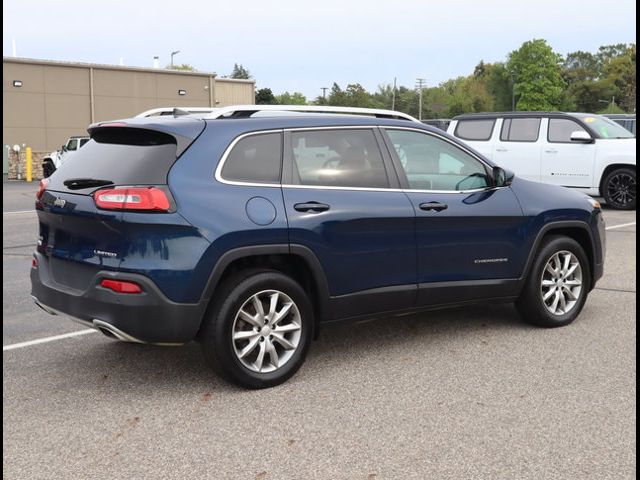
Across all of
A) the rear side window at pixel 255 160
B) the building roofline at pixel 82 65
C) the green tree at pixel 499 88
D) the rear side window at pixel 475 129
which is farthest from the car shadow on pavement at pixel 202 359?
the green tree at pixel 499 88

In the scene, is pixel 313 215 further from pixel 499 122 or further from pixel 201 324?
pixel 499 122

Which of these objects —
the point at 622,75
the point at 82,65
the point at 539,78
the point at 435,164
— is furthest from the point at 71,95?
the point at 622,75

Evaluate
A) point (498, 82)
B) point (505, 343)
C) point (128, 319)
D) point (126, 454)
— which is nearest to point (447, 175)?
point (505, 343)

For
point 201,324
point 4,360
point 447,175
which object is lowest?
point 4,360

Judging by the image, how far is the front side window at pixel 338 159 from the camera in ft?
17.0

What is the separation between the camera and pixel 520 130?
16.6m

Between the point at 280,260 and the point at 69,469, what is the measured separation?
72.4 inches

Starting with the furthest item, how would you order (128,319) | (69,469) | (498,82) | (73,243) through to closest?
(498,82) < (73,243) < (128,319) < (69,469)

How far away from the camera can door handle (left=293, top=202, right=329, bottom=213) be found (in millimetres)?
4971

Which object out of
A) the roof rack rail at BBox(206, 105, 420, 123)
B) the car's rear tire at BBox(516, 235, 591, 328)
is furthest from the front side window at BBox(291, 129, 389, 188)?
the car's rear tire at BBox(516, 235, 591, 328)

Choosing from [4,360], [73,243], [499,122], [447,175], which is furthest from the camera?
[499,122]

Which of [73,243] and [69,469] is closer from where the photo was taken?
[69,469]

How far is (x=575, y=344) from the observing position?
19.2 feet

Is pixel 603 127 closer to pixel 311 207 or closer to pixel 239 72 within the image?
pixel 311 207
